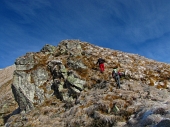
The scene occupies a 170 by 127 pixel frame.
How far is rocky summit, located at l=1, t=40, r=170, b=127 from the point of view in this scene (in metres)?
15.9

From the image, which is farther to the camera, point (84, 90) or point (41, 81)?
point (41, 81)

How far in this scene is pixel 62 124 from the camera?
1791 centimetres

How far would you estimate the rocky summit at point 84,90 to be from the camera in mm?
15883

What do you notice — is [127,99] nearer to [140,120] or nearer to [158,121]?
[140,120]

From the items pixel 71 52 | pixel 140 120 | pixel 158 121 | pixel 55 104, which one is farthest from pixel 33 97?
pixel 158 121

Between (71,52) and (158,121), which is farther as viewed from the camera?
(71,52)

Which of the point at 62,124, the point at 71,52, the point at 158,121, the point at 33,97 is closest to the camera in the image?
the point at 158,121

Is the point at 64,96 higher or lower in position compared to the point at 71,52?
lower

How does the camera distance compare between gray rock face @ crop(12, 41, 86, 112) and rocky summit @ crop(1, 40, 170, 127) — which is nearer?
rocky summit @ crop(1, 40, 170, 127)

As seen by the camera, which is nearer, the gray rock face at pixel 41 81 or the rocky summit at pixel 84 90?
the rocky summit at pixel 84 90

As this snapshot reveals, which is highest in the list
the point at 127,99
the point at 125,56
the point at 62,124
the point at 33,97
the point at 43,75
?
the point at 125,56

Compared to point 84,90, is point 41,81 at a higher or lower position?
higher

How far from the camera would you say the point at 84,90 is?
78.9 feet

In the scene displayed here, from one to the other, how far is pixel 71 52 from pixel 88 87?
992 centimetres
